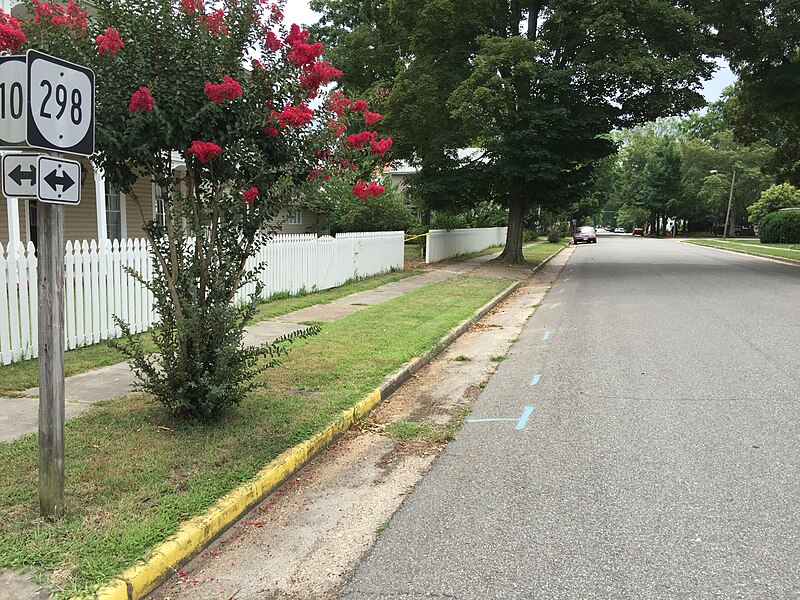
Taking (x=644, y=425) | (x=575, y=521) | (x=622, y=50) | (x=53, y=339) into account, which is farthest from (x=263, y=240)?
(x=622, y=50)

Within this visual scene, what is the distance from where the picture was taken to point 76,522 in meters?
3.47

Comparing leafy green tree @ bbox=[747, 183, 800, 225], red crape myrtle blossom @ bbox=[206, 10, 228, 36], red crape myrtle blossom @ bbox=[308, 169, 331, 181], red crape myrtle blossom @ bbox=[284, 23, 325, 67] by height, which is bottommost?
red crape myrtle blossom @ bbox=[308, 169, 331, 181]

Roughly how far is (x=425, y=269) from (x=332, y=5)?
1592cm

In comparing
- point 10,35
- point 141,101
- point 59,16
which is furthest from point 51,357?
point 59,16

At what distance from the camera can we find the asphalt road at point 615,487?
321 centimetres

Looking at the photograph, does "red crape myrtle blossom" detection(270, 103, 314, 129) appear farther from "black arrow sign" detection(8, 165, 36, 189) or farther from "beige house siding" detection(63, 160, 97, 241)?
"beige house siding" detection(63, 160, 97, 241)

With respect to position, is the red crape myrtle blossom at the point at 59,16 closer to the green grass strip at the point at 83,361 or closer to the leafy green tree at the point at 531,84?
the green grass strip at the point at 83,361

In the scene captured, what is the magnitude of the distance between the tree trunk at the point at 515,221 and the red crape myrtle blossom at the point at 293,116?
62.9 feet

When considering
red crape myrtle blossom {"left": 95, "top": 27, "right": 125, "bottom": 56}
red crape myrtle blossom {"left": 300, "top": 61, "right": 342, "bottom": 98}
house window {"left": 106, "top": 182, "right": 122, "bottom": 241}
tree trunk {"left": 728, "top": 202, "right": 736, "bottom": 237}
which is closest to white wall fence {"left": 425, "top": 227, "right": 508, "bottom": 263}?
house window {"left": 106, "top": 182, "right": 122, "bottom": 241}

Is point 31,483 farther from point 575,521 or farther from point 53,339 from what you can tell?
point 575,521

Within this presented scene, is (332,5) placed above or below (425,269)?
above

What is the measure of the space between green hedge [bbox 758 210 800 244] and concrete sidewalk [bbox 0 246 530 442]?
36.4 meters

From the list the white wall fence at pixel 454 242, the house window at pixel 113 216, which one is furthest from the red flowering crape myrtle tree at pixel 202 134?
the white wall fence at pixel 454 242

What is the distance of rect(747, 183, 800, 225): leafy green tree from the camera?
55875mm
